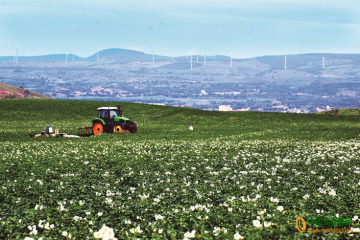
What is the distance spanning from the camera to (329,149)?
2795cm

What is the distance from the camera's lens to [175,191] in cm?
1578

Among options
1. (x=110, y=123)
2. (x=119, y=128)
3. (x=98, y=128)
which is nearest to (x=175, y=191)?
(x=119, y=128)

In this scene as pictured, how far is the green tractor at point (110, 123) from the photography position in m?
43.7

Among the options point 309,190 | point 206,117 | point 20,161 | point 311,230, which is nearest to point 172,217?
point 311,230

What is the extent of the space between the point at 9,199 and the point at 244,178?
9.98 meters

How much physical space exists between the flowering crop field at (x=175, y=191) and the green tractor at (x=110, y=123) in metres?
12.6

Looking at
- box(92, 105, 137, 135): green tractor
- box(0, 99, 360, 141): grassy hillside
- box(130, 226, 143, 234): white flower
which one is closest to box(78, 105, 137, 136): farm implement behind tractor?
box(92, 105, 137, 135): green tractor

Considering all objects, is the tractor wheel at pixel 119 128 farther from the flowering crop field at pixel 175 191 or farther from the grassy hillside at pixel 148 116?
the grassy hillside at pixel 148 116

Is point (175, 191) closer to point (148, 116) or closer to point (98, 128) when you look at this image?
point (98, 128)

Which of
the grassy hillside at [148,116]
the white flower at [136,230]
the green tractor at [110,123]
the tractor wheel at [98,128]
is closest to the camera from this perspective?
the white flower at [136,230]

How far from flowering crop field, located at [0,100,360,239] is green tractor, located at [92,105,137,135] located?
41.3ft

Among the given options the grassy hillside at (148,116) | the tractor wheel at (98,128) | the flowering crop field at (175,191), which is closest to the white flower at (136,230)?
the flowering crop field at (175,191)

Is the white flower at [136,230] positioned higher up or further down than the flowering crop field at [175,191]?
higher up

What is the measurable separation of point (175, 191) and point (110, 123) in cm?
2918
